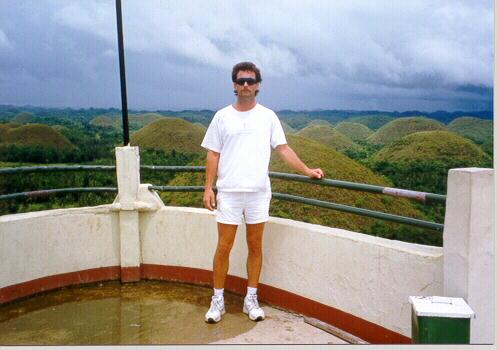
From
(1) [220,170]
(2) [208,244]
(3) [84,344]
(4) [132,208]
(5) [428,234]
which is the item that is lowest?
(5) [428,234]

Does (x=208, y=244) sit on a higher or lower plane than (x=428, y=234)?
higher

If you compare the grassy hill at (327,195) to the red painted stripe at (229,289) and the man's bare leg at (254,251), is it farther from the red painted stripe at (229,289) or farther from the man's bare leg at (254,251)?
the man's bare leg at (254,251)

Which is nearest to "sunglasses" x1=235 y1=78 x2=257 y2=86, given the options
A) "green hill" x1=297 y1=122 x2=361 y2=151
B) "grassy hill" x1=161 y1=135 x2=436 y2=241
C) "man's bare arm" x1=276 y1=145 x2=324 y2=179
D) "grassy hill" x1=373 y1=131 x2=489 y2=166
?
"man's bare arm" x1=276 y1=145 x2=324 y2=179

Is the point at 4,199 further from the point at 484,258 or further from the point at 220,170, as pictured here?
the point at 484,258

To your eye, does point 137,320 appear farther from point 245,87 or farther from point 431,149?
point 431,149

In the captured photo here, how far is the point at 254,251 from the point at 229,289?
0.74 m

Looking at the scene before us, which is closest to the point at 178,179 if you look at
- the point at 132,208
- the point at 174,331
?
the point at 132,208

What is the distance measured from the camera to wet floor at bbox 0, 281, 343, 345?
338 centimetres

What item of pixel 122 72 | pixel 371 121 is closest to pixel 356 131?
pixel 371 121

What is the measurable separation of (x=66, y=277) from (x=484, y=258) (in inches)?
123

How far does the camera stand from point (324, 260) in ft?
11.1

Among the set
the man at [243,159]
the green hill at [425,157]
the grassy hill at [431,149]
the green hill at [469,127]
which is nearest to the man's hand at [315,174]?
the man at [243,159]

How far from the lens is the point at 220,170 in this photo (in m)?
3.38

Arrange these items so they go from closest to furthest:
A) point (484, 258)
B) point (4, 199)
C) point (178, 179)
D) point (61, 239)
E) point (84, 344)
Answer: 1. point (484, 258)
2. point (84, 344)
3. point (4, 199)
4. point (61, 239)
5. point (178, 179)
